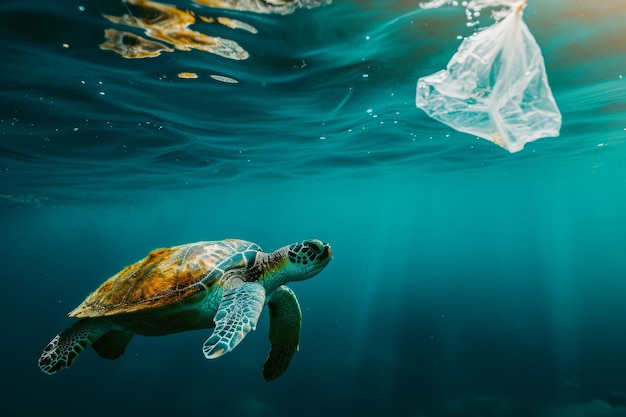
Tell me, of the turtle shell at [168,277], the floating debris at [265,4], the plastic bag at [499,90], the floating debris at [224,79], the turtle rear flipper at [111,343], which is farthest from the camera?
the floating debris at [224,79]

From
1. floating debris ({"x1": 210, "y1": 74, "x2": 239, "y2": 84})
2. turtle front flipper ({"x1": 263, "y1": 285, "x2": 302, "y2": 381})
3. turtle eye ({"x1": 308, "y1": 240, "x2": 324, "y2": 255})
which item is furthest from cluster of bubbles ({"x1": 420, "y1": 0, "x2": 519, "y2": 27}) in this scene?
turtle front flipper ({"x1": 263, "y1": 285, "x2": 302, "y2": 381})

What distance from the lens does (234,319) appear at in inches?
143

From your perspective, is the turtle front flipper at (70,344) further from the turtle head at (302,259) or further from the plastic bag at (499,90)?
the plastic bag at (499,90)

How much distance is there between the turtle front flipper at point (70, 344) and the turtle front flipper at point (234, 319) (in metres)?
2.71

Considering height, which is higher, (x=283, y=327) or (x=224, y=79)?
(x=224, y=79)

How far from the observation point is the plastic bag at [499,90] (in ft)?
12.2

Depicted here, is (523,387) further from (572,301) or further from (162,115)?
(572,301)

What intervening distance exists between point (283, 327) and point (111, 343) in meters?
3.17

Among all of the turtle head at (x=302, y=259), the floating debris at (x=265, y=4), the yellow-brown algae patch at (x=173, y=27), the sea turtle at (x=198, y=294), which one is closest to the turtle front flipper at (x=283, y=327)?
the sea turtle at (x=198, y=294)

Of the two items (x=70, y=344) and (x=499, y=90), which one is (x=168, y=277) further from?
(x=499, y=90)

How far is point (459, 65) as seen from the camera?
4.04m

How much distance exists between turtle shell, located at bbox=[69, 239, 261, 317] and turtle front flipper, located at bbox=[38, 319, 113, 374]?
33 cm

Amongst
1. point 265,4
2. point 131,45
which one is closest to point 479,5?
point 265,4

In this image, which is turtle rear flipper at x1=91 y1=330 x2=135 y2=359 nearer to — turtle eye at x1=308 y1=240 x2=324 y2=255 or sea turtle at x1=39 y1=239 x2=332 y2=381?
sea turtle at x1=39 y1=239 x2=332 y2=381
